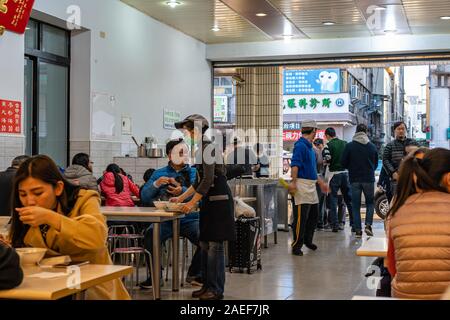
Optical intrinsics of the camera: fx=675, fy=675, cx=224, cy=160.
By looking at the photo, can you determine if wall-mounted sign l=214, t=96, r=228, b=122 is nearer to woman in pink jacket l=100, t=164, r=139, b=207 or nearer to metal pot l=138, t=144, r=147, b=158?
metal pot l=138, t=144, r=147, b=158

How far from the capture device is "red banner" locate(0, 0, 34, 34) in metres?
7.29

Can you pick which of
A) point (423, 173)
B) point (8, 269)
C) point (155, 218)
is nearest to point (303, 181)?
point (155, 218)

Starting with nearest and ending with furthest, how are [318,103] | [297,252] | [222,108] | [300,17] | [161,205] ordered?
[161,205] → [297,252] → [300,17] → [222,108] → [318,103]

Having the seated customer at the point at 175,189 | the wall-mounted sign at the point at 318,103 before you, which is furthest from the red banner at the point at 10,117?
the wall-mounted sign at the point at 318,103

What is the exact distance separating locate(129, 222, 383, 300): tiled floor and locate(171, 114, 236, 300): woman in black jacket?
0.33 m

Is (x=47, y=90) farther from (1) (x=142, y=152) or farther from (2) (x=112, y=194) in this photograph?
(2) (x=112, y=194)

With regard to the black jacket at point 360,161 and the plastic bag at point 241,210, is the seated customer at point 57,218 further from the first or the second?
the black jacket at point 360,161

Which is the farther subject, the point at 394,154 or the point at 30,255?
the point at 394,154

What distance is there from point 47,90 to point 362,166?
15.4ft

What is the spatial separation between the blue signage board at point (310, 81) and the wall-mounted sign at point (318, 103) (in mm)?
207

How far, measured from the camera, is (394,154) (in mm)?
9500

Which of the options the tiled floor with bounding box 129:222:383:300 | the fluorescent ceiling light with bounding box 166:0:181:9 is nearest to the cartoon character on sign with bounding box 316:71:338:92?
the fluorescent ceiling light with bounding box 166:0:181:9

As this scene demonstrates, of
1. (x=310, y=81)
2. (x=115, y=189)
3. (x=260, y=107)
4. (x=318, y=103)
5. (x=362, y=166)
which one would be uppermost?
(x=310, y=81)

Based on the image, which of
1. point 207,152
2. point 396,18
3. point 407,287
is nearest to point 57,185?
point 407,287
